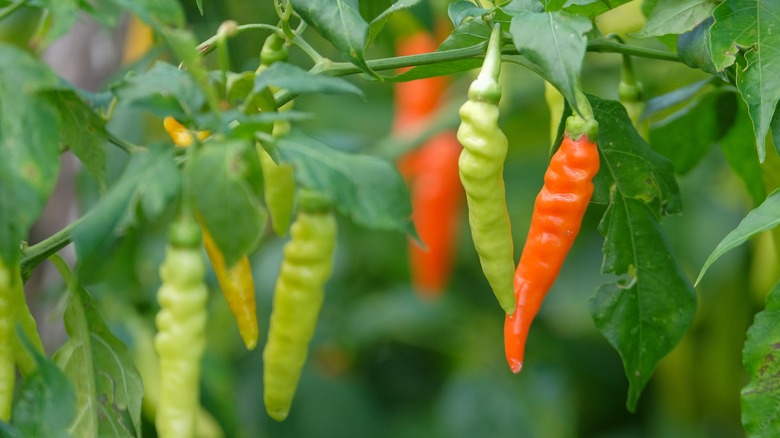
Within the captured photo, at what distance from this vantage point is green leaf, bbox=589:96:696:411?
0.97m

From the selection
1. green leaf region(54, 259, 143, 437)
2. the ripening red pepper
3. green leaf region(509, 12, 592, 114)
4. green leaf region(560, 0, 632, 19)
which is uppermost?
green leaf region(509, 12, 592, 114)

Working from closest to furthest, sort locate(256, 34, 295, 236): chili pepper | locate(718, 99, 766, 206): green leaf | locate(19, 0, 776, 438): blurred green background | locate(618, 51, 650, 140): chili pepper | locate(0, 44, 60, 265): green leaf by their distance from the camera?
locate(0, 44, 60, 265): green leaf → locate(256, 34, 295, 236): chili pepper → locate(618, 51, 650, 140): chili pepper → locate(718, 99, 766, 206): green leaf → locate(19, 0, 776, 438): blurred green background

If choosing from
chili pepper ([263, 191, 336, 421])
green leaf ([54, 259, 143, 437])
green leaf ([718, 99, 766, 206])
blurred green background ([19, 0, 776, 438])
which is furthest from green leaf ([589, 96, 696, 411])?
blurred green background ([19, 0, 776, 438])

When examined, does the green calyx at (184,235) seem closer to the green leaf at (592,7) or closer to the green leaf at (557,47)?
the green leaf at (557,47)

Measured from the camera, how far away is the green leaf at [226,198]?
26.9 inches

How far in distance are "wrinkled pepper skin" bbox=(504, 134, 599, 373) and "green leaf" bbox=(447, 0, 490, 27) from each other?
12 cm

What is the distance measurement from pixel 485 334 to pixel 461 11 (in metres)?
1.69

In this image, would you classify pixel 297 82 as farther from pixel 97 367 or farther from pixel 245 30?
pixel 97 367

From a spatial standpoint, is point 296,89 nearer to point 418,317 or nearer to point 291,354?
point 291,354

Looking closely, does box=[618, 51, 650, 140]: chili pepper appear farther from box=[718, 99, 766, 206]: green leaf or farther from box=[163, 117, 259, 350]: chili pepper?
box=[163, 117, 259, 350]: chili pepper

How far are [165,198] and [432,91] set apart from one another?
1.72m

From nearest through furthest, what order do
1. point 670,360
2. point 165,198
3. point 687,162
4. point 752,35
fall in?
point 165,198, point 752,35, point 687,162, point 670,360

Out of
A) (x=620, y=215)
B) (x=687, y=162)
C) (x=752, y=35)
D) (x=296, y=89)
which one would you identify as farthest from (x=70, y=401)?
(x=687, y=162)

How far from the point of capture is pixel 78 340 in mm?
927
